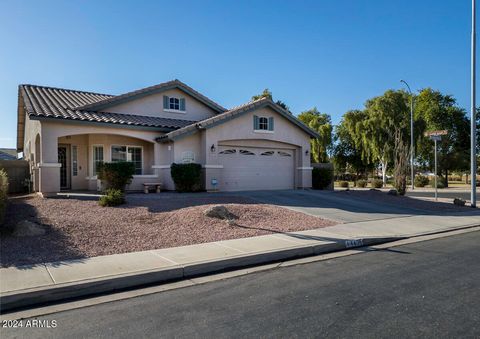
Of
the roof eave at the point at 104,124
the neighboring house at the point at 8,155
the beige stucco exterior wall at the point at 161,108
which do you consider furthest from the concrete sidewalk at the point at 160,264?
the neighboring house at the point at 8,155

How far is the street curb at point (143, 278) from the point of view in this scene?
5039 mm

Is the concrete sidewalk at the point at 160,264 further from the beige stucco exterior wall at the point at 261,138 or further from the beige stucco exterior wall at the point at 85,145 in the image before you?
the beige stucco exterior wall at the point at 85,145

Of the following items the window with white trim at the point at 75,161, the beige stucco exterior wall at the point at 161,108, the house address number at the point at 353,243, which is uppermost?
the beige stucco exterior wall at the point at 161,108

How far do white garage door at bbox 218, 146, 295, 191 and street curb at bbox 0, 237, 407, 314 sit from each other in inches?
435

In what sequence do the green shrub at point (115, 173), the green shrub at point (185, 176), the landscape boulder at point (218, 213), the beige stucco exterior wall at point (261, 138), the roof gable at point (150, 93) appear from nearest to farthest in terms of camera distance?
the landscape boulder at point (218, 213), the green shrub at point (115, 173), the green shrub at point (185, 176), the beige stucco exterior wall at point (261, 138), the roof gable at point (150, 93)

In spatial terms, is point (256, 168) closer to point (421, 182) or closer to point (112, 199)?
point (112, 199)

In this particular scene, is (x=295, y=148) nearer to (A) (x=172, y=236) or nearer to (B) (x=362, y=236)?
(B) (x=362, y=236)

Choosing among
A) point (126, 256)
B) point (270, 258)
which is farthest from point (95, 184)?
point (270, 258)

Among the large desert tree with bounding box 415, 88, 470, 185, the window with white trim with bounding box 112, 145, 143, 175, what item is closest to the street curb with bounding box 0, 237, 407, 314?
the window with white trim with bounding box 112, 145, 143, 175

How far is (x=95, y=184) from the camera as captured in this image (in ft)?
60.3

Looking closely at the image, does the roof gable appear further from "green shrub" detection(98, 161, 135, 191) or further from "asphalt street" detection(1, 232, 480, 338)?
"asphalt street" detection(1, 232, 480, 338)

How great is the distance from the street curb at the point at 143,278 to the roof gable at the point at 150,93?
13961 mm

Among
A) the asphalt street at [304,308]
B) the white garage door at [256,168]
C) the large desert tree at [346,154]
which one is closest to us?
the asphalt street at [304,308]

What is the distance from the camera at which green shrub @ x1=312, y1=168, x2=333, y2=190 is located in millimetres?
22234
